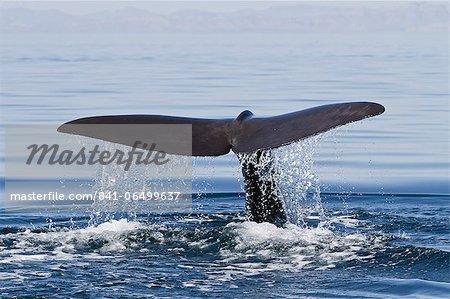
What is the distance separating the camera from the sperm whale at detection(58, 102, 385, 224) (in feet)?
26.0

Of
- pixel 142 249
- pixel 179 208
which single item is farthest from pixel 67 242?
pixel 179 208

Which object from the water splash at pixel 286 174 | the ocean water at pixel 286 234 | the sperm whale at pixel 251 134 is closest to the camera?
the ocean water at pixel 286 234

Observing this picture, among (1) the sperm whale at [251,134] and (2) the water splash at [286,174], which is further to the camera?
(2) the water splash at [286,174]

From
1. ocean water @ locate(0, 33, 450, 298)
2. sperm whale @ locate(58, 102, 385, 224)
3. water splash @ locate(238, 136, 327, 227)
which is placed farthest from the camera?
water splash @ locate(238, 136, 327, 227)

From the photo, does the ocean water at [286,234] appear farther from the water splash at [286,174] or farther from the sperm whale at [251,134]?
the sperm whale at [251,134]

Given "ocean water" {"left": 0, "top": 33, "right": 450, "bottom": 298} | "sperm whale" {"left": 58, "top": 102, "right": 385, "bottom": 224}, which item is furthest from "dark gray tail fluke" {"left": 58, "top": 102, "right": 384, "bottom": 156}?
"ocean water" {"left": 0, "top": 33, "right": 450, "bottom": 298}

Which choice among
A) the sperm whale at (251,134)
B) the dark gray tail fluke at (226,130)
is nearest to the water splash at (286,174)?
the sperm whale at (251,134)

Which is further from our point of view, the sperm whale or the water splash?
the water splash

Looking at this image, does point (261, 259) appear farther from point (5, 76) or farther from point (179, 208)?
point (5, 76)

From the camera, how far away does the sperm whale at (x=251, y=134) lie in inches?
312

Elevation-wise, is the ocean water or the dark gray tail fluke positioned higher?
the dark gray tail fluke

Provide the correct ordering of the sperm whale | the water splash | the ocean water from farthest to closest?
the water splash, the sperm whale, the ocean water

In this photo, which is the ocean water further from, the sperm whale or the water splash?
the sperm whale

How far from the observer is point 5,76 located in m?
31.6
